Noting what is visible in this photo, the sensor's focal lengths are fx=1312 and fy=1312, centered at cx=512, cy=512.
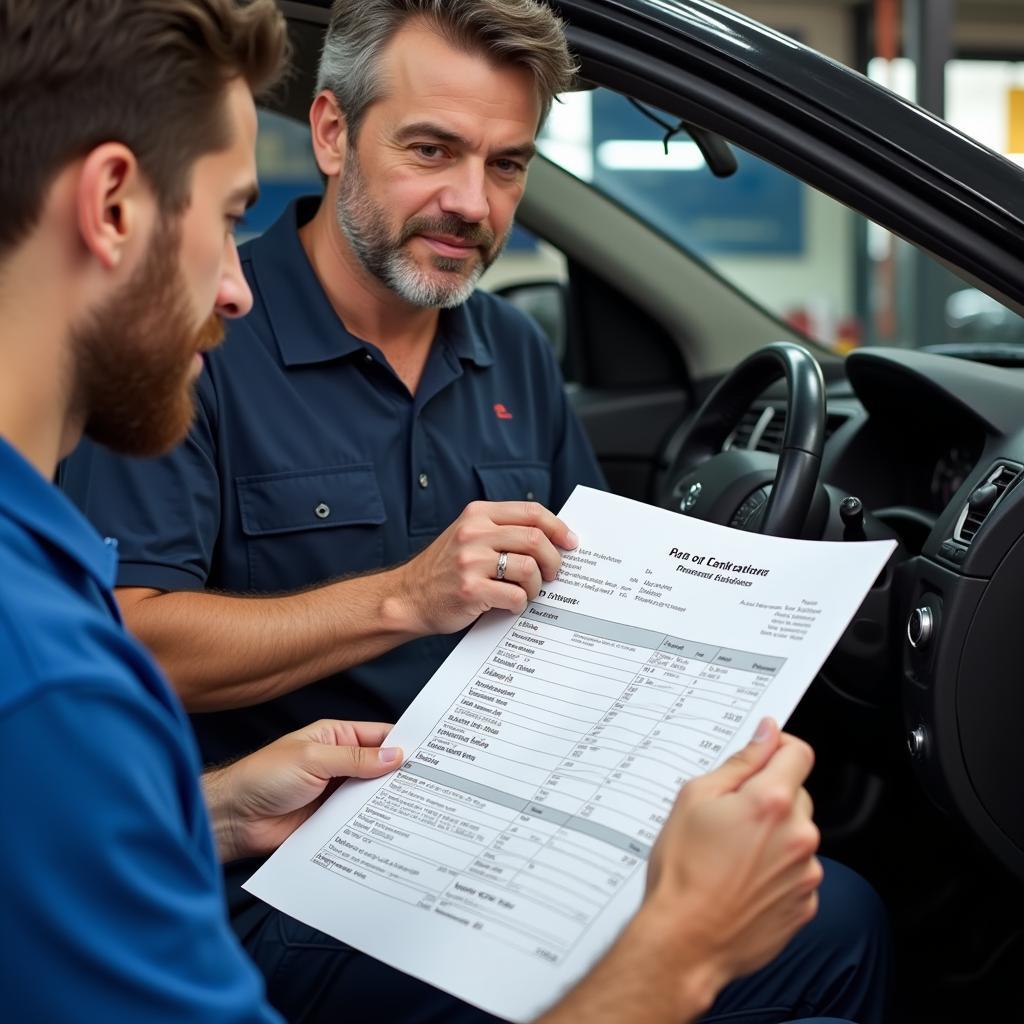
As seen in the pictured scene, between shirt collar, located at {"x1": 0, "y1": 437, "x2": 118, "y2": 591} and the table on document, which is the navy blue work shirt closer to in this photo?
the table on document

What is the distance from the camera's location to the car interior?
120cm

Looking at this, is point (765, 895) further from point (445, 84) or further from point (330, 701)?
point (445, 84)

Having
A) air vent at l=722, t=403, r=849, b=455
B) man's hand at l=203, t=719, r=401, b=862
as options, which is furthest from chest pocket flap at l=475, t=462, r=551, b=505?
man's hand at l=203, t=719, r=401, b=862

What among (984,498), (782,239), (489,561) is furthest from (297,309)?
(782,239)

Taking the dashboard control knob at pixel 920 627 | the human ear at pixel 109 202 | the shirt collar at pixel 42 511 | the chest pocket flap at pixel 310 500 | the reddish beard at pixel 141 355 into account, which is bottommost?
the dashboard control knob at pixel 920 627

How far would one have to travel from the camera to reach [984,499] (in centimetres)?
130

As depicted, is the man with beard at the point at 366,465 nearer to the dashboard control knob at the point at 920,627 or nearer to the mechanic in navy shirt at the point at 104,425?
the dashboard control knob at the point at 920,627

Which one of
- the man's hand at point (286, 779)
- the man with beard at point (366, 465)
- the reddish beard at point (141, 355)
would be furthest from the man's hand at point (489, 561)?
the reddish beard at point (141, 355)

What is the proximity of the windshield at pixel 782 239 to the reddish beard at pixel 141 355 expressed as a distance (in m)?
6.88

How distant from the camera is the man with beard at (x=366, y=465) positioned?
122 cm

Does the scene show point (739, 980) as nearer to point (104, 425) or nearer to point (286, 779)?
point (286, 779)

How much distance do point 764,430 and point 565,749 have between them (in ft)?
2.94

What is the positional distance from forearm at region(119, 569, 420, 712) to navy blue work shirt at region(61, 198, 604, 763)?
4 centimetres

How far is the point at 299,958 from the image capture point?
1199 mm
